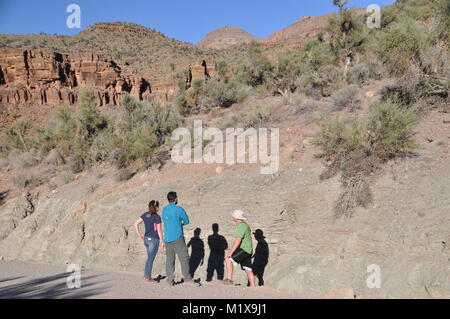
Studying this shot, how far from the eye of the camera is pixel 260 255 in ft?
22.8

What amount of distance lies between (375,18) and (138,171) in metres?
16.7

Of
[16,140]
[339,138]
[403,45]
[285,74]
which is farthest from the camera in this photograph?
[16,140]

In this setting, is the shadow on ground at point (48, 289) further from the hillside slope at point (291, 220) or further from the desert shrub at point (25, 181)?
the desert shrub at point (25, 181)

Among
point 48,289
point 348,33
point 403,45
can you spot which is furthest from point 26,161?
point 348,33

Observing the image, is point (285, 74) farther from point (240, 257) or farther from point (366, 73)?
point (240, 257)

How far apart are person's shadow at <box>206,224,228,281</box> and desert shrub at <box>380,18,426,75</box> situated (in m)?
6.53

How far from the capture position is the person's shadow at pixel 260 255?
6.77m

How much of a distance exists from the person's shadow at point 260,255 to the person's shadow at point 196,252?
49.5 inches

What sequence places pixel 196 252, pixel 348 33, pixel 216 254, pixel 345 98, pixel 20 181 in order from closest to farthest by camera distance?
pixel 216 254, pixel 196 252, pixel 345 98, pixel 20 181, pixel 348 33

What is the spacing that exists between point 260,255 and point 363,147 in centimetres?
317

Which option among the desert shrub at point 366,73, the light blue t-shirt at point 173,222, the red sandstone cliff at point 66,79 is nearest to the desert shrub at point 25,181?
the light blue t-shirt at point 173,222

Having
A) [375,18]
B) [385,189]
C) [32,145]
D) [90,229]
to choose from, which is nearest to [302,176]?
[385,189]

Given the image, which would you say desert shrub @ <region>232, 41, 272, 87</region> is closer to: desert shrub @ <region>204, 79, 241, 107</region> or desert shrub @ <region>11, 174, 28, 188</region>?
desert shrub @ <region>204, 79, 241, 107</region>

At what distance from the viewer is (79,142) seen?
50.8 ft
